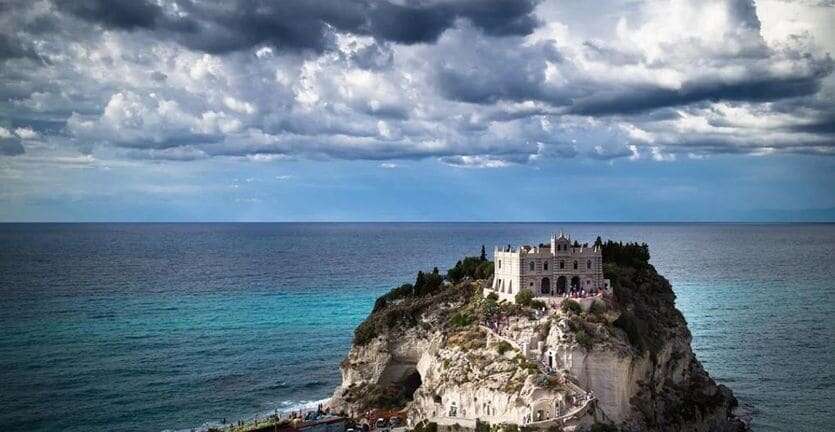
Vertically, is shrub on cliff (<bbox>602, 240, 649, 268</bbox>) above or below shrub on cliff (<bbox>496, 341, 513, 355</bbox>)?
above

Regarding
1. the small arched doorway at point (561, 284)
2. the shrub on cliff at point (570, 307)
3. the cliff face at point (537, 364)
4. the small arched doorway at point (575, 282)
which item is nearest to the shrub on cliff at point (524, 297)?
the cliff face at point (537, 364)

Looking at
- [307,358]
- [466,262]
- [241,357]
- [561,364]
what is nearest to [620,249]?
[466,262]

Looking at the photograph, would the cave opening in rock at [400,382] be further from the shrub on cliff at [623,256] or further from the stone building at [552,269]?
the shrub on cliff at [623,256]

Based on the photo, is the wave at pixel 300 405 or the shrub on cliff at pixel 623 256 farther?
the shrub on cliff at pixel 623 256

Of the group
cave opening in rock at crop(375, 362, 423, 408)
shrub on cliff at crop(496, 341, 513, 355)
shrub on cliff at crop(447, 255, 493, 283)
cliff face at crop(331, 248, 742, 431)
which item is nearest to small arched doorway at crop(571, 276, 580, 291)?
cliff face at crop(331, 248, 742, 431)

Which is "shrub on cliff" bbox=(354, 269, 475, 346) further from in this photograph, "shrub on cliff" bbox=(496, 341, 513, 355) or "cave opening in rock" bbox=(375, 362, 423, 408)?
"shrub on cliff" bbox=(496, 341, 513, 355)
